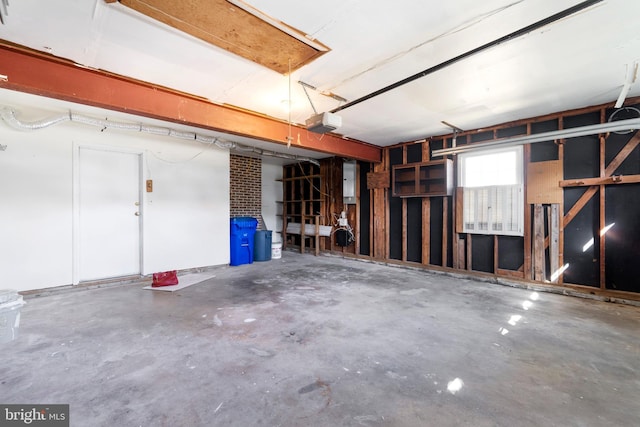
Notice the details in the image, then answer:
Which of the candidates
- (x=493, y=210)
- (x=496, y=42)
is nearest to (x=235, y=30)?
(x=496, y=42)

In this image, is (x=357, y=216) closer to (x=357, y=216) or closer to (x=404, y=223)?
(x=357, y=216)

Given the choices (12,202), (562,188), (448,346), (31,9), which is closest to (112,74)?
(31,9)

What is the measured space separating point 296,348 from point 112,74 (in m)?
3.26

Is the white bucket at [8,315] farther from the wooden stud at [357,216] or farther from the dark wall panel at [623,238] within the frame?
the dark wall panel at [623,238]

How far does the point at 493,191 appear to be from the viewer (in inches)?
182

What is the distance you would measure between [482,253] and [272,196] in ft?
18.8

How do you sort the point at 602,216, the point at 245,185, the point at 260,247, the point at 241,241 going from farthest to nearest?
the point at 245,185 < the point at 260,247 < the point at 241,241 < the point at 602,216

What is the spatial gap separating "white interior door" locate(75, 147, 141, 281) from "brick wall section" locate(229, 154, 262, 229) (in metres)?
2.49

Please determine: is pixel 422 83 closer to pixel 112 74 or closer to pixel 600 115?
pixel 600 115

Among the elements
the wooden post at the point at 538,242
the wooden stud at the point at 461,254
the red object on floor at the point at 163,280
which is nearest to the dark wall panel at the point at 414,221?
the wooden stud at the point at 461,254

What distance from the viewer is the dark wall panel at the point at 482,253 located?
4762mm

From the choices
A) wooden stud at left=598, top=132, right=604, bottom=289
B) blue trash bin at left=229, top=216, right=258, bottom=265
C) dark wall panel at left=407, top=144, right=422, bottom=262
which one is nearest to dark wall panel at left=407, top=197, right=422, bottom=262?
dark wall panel at left=407, top=144, right=422, bottom=262

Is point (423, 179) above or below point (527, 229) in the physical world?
above

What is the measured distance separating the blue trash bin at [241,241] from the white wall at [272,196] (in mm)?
2060
